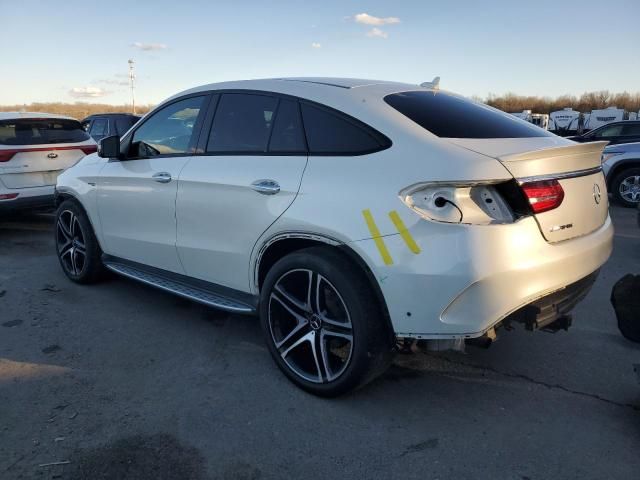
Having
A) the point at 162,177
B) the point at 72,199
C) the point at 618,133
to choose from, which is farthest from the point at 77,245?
the point at 618,133

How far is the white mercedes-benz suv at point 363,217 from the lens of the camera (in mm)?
2430

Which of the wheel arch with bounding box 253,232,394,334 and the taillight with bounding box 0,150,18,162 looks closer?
the wheel arch with bounding box 253,232,394,334

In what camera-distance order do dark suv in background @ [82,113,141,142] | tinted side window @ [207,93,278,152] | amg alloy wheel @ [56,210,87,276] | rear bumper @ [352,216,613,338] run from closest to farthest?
rear bumper @ [352,216,613,338], tinted side window @ [207,93,278,152], amg alloy wheel @ [56,210,87,276], dark suv in background @ [82,113,141,142]

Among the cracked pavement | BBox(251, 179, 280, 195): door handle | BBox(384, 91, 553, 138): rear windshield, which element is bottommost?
the cracked pavement

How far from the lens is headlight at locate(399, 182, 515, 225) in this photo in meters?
2.40

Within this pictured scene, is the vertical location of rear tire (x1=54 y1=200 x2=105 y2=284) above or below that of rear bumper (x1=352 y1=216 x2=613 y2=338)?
below

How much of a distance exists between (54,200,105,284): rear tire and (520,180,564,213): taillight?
381cm

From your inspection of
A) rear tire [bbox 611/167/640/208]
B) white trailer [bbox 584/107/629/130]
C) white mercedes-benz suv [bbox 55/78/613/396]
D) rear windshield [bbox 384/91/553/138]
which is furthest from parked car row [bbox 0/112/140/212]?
white trailer [bbox 584/107/629/130]

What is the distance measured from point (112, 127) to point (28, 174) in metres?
7.50

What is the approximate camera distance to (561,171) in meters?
2.67

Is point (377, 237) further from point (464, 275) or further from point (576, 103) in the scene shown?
point (576, 103)

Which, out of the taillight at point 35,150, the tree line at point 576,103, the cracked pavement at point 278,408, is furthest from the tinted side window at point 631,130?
the tree line at point 576,103

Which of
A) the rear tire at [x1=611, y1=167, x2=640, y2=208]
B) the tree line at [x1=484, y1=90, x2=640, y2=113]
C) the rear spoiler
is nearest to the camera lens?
the rear spoiler

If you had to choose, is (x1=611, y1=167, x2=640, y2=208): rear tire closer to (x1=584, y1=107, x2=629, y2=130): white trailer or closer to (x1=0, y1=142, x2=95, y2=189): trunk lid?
(x1=0, y1=142, x2=95, y2=189): trunk lid
